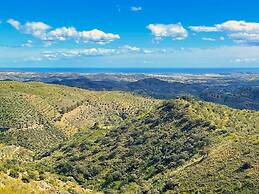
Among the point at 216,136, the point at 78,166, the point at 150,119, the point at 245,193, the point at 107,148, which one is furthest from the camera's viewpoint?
the point at 150,119

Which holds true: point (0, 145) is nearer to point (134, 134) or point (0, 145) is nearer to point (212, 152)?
point (134, 134)

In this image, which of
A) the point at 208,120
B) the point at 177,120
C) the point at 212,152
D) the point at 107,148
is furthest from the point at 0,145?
the point at 212,152

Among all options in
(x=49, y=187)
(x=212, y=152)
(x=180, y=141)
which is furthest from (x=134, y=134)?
(x=49, y=187)

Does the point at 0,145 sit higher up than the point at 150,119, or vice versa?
the point at 150,119

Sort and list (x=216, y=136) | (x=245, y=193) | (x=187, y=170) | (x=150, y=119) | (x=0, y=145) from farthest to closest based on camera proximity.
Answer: (x=0, y=145), (x=150, y=119), (x=216, y=136), (x=187, y=170), (x=245, y=193)

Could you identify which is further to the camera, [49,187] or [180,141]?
[180,141]

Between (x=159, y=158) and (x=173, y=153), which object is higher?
(x=173, y=153)

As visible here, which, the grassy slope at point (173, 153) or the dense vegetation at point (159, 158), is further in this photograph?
the grassy slope at point (173, 153)

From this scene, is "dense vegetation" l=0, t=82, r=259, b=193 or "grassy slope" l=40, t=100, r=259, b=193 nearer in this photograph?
"dense vegetation" l=0, t=82, r=259, b=193

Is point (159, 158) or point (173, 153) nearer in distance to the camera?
point (173, 153)
